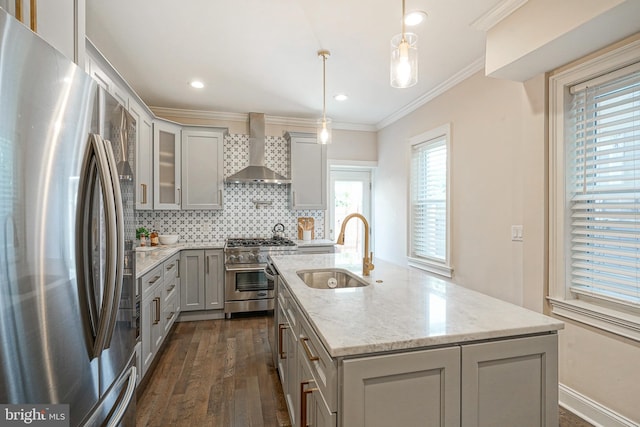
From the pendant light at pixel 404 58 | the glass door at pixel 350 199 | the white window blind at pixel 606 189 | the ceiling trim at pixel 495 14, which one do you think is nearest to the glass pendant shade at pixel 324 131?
the pendant light at pixel 404 58

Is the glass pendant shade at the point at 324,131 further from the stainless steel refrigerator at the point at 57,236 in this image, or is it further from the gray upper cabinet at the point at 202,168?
the gray upper cabinet at the point at 202,168

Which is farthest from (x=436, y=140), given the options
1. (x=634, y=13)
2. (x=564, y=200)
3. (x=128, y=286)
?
(x=128, y=286)

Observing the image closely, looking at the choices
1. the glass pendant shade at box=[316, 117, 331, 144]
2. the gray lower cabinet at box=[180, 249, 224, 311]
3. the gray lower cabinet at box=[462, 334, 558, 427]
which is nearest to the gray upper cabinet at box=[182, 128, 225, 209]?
the gray lower cabinet at box=[180, 249, 224, 311]

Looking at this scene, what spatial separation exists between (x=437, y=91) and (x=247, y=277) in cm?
318

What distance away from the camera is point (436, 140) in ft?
12.1

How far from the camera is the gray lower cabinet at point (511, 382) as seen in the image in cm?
112

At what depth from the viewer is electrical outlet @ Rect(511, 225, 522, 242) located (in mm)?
2559

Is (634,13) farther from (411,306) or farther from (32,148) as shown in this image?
(32,148)

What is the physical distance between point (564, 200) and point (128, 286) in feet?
8.77

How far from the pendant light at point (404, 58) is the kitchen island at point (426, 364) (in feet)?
3.76

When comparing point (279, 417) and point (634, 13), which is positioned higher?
point (634, 13)

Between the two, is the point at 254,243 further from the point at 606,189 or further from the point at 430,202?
the point at 606,189

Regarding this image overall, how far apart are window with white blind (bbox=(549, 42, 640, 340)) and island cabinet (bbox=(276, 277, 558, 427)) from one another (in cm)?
113

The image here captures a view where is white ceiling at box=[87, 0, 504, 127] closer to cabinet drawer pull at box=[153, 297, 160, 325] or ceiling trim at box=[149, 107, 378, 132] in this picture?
ceiling trim at box=[149, 107, 378, 132]
